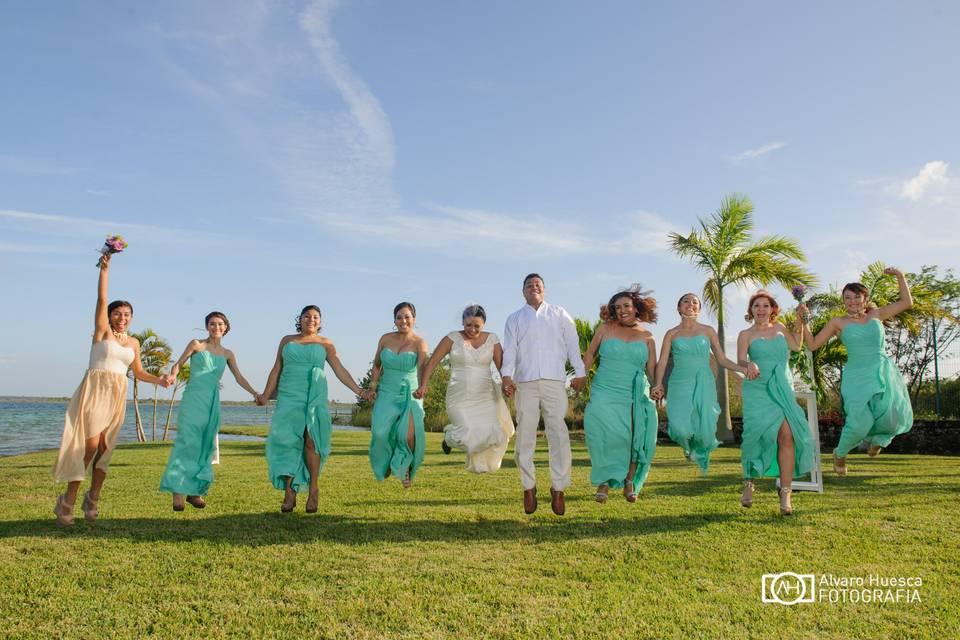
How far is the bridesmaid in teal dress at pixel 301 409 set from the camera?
7715mm

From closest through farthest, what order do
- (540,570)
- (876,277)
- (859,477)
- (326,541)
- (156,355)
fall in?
(540,570) < (326,541) < (859,477) < (876,277) < (156,355)

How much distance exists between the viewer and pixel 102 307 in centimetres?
743

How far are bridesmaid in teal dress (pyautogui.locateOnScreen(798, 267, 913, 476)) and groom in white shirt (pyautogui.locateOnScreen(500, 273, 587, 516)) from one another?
3381 millimetres

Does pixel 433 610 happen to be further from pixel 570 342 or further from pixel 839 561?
pixel 570 342

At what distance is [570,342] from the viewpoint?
25.3 feet

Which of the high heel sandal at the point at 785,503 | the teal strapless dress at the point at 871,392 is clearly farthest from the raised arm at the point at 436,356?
the teal strapless dress at the point at 871,392

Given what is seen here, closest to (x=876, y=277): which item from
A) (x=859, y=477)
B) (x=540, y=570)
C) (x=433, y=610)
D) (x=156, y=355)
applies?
(x=859, y=477)

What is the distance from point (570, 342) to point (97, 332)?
5.17 metres

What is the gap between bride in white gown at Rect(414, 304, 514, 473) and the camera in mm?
7859

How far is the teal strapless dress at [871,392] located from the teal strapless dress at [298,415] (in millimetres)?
6507

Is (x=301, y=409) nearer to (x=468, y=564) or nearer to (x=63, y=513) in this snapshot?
(x=63, y=513)

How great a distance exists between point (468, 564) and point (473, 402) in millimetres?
2700

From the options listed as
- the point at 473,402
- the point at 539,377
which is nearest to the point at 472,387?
the point at 473,402

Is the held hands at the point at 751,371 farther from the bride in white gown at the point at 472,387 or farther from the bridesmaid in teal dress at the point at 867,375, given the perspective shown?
the bride in white gown at the point at 472,387
